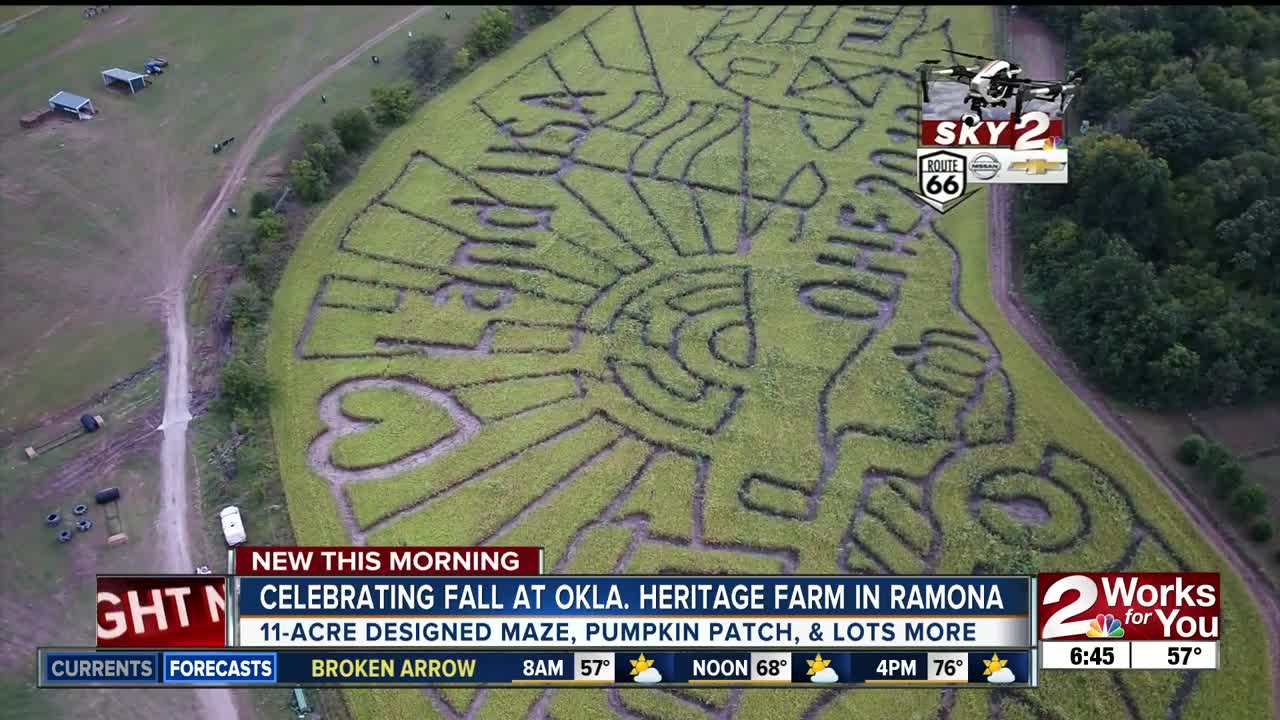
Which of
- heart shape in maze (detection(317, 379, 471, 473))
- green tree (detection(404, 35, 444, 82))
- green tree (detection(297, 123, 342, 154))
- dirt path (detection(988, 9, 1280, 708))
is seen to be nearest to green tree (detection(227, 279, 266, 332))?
heart shape in maze (detection(317, 379, 471, 473))

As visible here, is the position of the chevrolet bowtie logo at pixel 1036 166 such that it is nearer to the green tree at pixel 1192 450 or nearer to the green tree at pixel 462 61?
the green tree at pixel 1192 450

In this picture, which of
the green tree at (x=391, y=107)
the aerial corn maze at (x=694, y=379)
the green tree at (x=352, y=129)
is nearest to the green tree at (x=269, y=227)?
the aerial corn maze at (x=694, y=379)

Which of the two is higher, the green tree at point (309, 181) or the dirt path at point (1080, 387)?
the green tree at point (309, 181)

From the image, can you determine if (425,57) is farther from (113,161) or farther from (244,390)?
(244,390)

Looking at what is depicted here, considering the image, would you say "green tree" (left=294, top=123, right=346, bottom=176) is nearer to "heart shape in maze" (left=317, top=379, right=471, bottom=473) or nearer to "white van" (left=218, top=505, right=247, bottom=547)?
"heart shape in maze" (left=317, top=379, right=471, bottom=473)

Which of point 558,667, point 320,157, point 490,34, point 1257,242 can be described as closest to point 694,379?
point 558,667

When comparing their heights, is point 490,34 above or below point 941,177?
above
